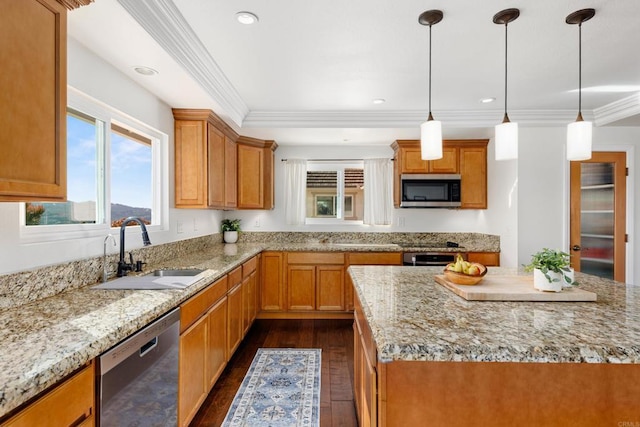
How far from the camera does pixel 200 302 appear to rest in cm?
198

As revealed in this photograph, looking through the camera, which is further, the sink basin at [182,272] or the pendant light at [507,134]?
the sink basin at [182,272]

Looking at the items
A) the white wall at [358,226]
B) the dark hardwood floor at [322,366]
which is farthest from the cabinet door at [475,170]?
the dark hardwood floor at [322,366]

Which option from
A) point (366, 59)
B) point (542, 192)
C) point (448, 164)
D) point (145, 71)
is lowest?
point (542, 192)

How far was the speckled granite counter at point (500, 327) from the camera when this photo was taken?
99 centimetres

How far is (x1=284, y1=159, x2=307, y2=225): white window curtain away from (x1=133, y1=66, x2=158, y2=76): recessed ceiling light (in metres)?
2.37

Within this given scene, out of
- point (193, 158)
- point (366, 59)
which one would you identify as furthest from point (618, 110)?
point (193, 158)

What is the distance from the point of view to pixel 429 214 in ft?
14.6

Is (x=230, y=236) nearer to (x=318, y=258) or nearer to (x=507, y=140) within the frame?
(x=318, y=258)

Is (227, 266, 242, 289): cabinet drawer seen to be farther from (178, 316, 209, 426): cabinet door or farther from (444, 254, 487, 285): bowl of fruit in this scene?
(444, 254, 487, 285): bowl of fruit

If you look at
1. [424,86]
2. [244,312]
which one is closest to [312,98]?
[424,86]

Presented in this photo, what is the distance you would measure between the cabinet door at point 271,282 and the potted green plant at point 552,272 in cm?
276

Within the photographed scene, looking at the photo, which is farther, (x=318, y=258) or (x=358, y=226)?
(x=358, y=226)

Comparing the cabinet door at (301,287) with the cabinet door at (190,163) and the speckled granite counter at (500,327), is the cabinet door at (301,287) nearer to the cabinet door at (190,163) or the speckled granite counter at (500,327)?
the cabinet door at (190,163)

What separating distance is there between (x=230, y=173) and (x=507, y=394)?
327cm
